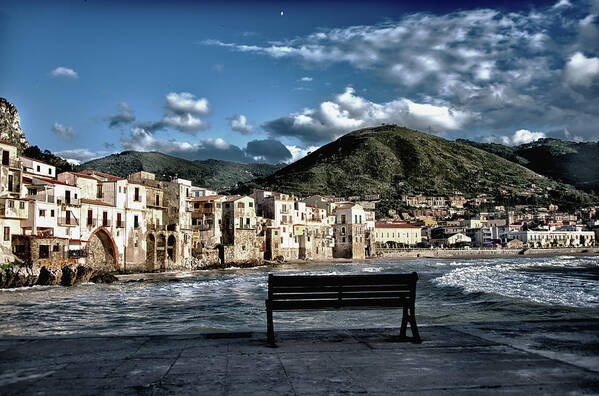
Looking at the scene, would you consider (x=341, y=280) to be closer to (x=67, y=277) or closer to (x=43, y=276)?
(x=67, y=277)

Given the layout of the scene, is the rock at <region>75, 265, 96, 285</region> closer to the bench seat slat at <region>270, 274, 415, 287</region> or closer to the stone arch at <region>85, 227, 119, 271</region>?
the stone arch at <region>85, 227, 119, 271</region>

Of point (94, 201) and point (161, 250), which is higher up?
point (94, 201)

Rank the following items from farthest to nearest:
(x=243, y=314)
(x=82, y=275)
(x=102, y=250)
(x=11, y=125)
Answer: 1. (x=11, y=125)
2. (x=102, y=250)
3. (x=82, y=275)
4. (x=243, y=314)

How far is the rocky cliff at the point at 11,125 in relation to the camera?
6923cm

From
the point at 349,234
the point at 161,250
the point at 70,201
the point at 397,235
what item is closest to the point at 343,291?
the point at 70,201

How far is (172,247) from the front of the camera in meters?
59.1

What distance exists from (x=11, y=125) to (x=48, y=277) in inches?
1768

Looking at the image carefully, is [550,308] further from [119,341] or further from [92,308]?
[92,308]

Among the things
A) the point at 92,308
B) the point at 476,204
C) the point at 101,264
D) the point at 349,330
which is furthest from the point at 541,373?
the point at 476,204

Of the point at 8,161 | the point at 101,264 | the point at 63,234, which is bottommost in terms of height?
the point at 101,264

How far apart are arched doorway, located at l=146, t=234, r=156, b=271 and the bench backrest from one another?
4995 cm

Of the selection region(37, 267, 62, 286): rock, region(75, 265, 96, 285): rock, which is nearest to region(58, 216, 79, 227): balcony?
region(75, 265, 96, 285): rock

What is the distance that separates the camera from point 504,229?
137000mm

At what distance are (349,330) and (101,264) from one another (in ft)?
152
